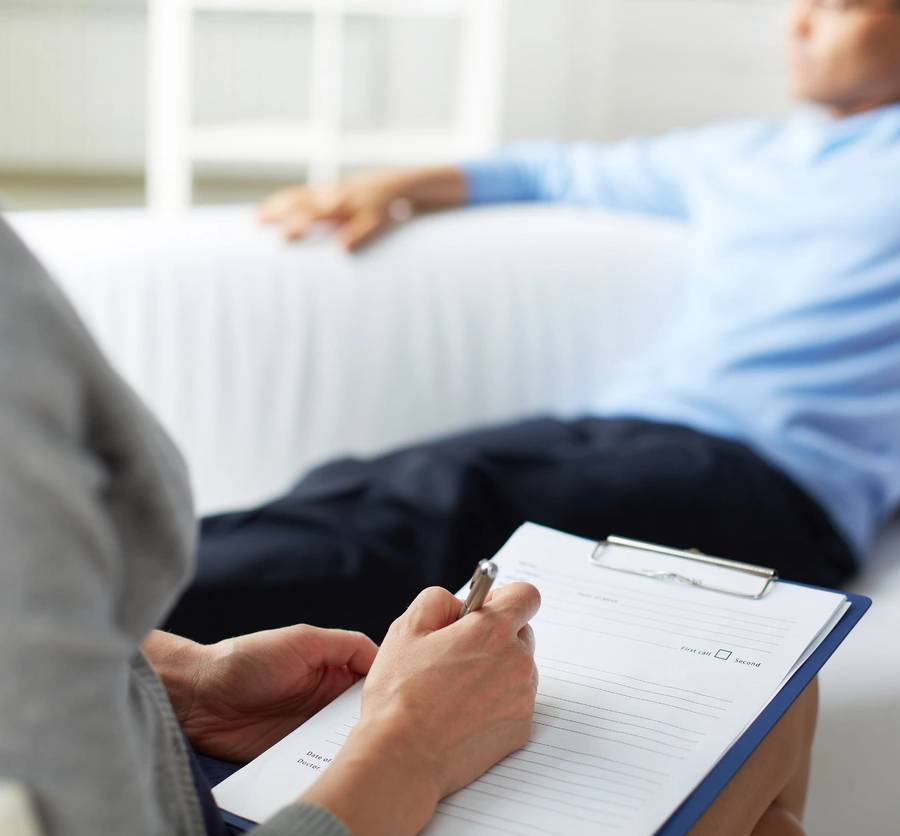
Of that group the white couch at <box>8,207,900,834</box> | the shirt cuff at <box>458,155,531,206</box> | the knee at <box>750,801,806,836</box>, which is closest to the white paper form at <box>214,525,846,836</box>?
the knee at <box>750,801,806,836</box>

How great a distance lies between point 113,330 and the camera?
1.63m

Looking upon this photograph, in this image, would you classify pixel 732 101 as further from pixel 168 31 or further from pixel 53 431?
pixel 53 431

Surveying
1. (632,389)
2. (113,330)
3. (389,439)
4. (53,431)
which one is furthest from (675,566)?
(113,330)

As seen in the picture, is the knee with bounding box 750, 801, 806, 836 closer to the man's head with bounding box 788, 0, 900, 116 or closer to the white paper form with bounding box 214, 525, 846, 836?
the white paper form with bounding box 214, 525, 846, 836

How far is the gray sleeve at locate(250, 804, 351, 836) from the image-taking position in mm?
546

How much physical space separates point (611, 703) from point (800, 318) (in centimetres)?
93

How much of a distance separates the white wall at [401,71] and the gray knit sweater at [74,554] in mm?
2959

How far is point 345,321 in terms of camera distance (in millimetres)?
1690

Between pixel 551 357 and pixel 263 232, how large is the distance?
0.45 m

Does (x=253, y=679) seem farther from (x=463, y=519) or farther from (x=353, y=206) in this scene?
(x=353, y=206)

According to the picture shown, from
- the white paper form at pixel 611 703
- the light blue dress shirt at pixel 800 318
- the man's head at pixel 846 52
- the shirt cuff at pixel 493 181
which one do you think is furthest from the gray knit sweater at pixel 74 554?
the shirt cuff at pixel 493 181

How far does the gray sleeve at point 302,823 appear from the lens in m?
0.55

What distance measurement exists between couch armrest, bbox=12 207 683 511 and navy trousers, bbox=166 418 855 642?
27cm

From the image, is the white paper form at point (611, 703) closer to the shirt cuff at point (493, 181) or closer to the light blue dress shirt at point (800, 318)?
the light blue dress shirt at point (800, 318)
